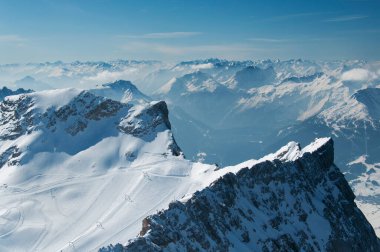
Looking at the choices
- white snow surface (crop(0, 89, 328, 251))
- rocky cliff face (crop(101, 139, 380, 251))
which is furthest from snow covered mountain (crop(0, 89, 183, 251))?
rocky cliff face (crop(101, 139, 380, 251))

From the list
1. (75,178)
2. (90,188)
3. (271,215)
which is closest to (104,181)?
(90,188)

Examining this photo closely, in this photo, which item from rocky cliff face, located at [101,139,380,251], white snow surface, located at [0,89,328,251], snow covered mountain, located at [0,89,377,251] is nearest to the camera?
rocky cliff face, located at [101,139,380,251]

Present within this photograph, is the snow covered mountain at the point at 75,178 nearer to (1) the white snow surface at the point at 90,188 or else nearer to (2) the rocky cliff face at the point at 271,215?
(1) the white snow surface at the point at 90,188

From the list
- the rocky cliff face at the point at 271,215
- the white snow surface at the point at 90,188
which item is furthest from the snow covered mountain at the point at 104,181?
the rocky cliff face at the point at 271,215

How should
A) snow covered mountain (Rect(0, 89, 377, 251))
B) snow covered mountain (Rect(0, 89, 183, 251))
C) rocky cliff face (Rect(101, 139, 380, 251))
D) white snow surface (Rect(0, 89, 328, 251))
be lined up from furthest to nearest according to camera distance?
snow covered mountain (Rect(0, 89, 183, 251)), snow covered mountain (Rect(0, 89, 377, 251)), white snow surface (Rect(0, 89, 328, 251)), rocky cliff face (Rect(101, 139, 380, 251))

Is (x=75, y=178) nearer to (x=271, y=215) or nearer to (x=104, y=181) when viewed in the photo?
(x=104, y=181)

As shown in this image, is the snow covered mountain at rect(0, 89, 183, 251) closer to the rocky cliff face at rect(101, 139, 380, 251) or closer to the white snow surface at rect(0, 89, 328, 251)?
the white snow surface at rect(0, 89, 328, 251)
